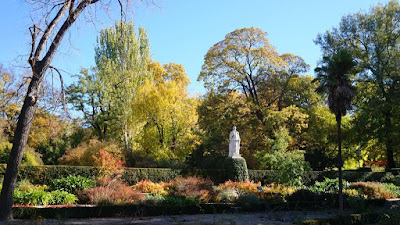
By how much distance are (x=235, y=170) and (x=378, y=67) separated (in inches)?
479

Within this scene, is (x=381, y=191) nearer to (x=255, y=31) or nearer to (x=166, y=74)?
(x=255, y=31)

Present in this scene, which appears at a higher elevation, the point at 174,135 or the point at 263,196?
the point at 174,135

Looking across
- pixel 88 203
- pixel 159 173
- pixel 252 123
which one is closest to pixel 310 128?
pixel 252 123

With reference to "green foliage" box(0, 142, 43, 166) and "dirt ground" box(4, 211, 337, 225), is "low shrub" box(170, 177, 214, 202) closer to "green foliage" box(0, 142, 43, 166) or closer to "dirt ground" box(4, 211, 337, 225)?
"dirt ground" box(4, 211, 337, 225)

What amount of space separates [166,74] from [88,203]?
2742cm

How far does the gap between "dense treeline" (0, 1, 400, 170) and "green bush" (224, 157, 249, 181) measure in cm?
210

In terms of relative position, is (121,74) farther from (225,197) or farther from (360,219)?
(360,219)

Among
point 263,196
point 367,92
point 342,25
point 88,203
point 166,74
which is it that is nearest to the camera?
point 88,203

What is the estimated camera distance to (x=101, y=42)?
35875 mm

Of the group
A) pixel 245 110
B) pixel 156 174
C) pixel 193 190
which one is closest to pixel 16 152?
Result: pixel 193 190

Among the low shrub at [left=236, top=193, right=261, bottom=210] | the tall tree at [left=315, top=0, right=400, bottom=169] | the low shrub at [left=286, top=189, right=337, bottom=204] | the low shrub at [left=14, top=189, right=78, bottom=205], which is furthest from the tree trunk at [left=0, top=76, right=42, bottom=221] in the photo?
the tall tree at [left=315, top=0, right=400, bottom=169]

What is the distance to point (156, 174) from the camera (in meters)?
20.0

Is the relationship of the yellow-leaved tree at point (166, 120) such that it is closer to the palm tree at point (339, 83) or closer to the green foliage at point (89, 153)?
the green foliage at point (89, 153)

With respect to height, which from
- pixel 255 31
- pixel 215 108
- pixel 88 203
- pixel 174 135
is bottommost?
pixel 88 203
